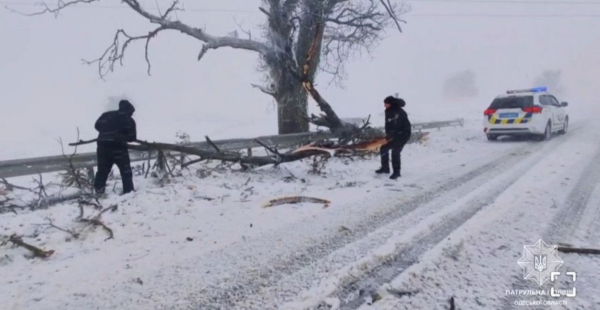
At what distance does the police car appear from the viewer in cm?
1291

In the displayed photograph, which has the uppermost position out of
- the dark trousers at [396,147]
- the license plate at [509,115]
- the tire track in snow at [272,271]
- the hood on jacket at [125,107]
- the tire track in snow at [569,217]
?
the hood on jacket at [125,107]

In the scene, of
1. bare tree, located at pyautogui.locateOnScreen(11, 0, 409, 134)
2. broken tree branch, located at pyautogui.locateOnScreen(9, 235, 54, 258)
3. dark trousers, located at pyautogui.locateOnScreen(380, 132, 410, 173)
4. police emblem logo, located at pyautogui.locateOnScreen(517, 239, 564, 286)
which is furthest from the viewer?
bare tree, located at pyautogui.locateOnScreen(11, 0, 409, 134)

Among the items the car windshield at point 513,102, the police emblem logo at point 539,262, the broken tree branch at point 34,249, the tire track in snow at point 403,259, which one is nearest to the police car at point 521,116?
the car windshield at point 513,102

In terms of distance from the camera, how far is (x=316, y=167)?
8.02m

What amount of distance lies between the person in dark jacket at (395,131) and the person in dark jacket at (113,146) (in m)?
4.55

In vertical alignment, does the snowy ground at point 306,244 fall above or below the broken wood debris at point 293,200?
below

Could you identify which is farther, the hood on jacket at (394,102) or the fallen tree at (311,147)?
the hood on jacket at (394,102)

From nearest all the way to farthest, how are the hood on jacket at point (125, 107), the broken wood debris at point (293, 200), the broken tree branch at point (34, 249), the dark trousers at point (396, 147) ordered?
the broken tree branch at point (34, 249) < the broken wood debris at point (293, 200) < the hood on jacket at point (125, 107) < the dark trousers at point (396, 147)

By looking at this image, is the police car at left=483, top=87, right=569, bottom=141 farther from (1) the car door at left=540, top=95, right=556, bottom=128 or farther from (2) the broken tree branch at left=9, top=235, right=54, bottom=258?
(2) the broken tree branch at left=9, top=235, right=54, bottom=258

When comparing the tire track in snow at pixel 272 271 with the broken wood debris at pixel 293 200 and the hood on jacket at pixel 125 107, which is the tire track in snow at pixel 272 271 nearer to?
the broken wood debris at pixel 293 200

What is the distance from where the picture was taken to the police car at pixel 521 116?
1291cm

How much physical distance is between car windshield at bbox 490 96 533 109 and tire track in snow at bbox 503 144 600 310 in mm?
6500

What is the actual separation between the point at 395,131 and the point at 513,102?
25.5ft

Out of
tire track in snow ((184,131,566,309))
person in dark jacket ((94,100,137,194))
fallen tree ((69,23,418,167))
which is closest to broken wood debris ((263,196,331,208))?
tire track in snow ((184,131,566,309))
